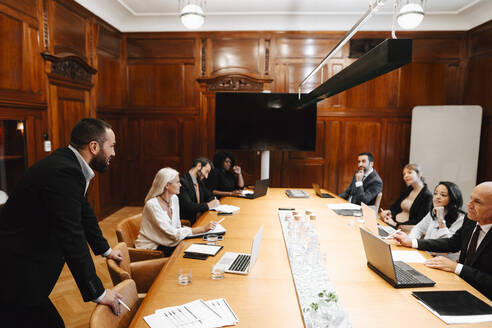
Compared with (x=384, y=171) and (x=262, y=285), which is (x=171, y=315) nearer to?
(x=262, y=285)

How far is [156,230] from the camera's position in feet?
8.46

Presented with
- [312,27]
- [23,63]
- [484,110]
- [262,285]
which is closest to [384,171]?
[484,110]

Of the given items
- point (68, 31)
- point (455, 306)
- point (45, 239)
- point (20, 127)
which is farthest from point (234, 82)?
point (455, 306)

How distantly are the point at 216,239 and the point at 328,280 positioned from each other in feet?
3.05

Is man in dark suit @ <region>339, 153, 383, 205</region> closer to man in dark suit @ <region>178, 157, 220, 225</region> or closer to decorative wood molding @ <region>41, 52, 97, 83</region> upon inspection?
man in dark suit @ <region>178, 157, 220, 225</region>

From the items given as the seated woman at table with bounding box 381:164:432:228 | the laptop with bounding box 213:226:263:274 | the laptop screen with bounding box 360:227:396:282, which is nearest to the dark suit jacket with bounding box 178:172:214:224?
the laptop with bounding box 213:226:263:274

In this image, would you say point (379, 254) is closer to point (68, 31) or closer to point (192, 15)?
point (192, 15)

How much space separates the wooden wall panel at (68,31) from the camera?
4.24 meters

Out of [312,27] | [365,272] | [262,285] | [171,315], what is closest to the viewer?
[171,315]

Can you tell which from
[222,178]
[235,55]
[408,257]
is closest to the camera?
[408,257]

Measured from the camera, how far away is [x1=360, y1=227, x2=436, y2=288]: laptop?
5.74 ft

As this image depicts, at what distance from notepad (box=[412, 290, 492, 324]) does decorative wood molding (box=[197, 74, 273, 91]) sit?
4900 millimetres

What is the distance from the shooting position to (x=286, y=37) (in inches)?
236

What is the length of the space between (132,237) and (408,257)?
221 centimetres
